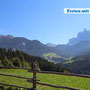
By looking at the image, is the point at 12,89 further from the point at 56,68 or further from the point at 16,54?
the point at 56,68

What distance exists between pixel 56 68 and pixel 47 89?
83.5 m

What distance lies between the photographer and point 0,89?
1013 centimetres

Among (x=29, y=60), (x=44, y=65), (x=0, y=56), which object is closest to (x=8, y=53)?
(x=0, y=56)

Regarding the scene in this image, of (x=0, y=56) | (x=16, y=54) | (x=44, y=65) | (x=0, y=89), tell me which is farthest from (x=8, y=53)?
(x=0, y=89)

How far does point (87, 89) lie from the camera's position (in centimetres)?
1123

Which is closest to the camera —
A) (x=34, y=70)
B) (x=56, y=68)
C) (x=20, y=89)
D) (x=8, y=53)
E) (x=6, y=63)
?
(x=34, y=70)

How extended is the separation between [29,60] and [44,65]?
11720mm

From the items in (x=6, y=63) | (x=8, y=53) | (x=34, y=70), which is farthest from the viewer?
(x=8, y=53)

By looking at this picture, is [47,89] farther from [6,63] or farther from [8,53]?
[8,53]

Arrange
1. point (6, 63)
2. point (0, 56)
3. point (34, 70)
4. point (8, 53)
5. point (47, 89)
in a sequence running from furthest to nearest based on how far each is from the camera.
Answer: point (8, 53)
point (0, 56)
point (6, 63)
point (47, 89)
point (34, 70)

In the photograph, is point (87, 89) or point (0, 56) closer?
point (87, 89)

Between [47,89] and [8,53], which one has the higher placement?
[8,53]

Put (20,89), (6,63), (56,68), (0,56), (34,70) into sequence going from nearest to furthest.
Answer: (34,70) → (20,89) → (6,63) → (0,56) → (56,68)

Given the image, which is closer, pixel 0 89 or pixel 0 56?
pixel 0 89
